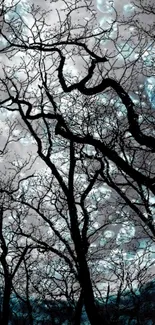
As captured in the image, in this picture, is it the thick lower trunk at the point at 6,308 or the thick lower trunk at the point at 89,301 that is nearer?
the thick lower trunk at the point at 89,301

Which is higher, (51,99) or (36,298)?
(51,99)

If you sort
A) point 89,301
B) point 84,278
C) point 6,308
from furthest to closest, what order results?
point 6,308 < point 84,278 < point 89,301

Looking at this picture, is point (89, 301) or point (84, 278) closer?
point (89, 301)

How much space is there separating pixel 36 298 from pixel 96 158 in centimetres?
1367

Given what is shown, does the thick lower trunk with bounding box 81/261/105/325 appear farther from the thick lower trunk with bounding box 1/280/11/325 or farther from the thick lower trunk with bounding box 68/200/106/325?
the thick lower trunk with bounding box 1/280/11/325

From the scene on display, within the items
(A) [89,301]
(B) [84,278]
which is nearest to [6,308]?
(B) [84,278]

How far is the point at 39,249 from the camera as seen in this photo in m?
13.3

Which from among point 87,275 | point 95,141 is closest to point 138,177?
point 95,141

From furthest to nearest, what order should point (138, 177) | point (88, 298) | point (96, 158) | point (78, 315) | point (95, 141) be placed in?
point (96, 158) → point (78, 315) → point (88, 298) → point (95, 141) → point (138, 177)

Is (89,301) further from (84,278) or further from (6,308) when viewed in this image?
(6,308)

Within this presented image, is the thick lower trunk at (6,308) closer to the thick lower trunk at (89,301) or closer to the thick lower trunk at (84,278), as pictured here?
the thick lower trunk at (84,278)

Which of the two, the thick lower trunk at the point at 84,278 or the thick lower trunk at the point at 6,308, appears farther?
the thick lower trunk at the point at 6,308

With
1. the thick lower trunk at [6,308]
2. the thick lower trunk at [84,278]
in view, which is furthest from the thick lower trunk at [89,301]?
the thick lower trunk at [6,308]

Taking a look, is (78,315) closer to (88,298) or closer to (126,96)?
(88,298)
